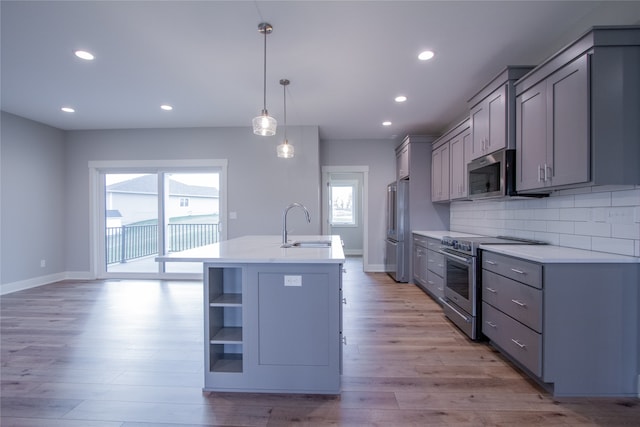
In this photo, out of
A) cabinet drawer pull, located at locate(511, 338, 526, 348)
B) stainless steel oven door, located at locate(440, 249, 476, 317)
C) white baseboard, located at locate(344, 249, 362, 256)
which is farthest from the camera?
white baseboard, located at locate(344, 249, 362, 256)

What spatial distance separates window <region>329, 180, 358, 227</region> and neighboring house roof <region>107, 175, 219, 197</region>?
13.8ft

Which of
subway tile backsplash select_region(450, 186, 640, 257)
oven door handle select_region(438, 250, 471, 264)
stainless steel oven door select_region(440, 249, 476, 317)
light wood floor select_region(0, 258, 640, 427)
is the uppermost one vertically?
subway tile backsplash select_region(450, 186, 640, 257)

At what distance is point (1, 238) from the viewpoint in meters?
4.21

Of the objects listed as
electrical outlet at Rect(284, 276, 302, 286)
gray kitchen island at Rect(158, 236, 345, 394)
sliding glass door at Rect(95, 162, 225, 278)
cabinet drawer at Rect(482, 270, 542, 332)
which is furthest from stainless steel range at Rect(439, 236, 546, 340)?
sliding glass door at Rect(95, 162, 225, 278)

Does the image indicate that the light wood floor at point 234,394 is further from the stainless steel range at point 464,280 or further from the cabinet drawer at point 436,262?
the cabinet drawer at point 436,262

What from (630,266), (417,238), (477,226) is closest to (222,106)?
(417,238)

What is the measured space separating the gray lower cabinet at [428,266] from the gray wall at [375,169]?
45.8 inches

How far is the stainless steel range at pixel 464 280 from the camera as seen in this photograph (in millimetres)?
2664

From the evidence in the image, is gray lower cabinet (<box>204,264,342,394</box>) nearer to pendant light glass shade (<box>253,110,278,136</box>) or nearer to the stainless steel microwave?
pendant light glass shade (<box>253,110,278,136</box>)

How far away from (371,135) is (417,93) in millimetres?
1965

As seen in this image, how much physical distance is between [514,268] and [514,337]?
524mm

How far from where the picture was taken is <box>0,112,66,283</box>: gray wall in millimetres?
4297

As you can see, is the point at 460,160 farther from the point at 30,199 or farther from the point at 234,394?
the point at 30,199

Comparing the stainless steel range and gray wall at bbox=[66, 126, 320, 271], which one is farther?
gray wall at bbox=[66, 126, 320, 271]
